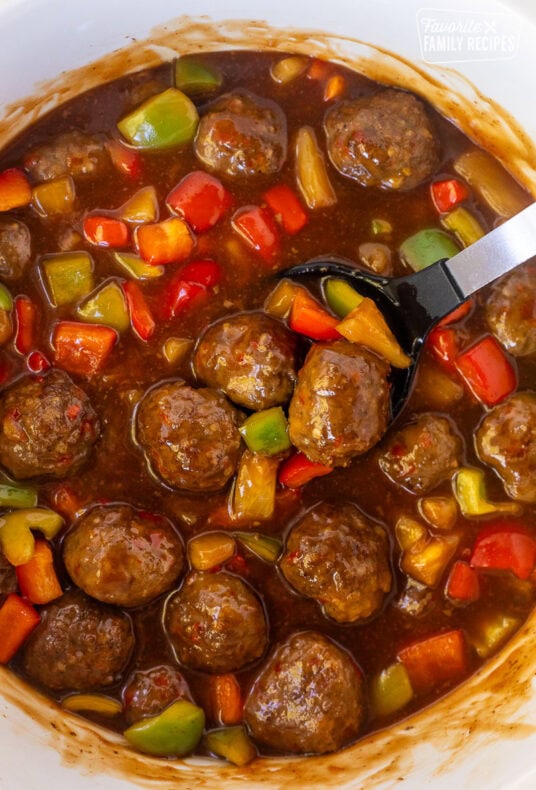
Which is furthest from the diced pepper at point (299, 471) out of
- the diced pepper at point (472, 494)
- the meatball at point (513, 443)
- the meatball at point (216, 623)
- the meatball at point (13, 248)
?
the meatball at point (13, 248)

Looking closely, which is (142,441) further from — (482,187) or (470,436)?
(482,187)

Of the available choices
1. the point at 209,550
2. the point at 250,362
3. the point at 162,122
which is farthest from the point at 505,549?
the point at 162,122

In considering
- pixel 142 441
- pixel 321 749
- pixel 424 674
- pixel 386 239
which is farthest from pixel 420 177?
pixel 321 749

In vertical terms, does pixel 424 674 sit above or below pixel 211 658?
below

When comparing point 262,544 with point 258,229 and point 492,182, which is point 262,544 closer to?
point 258,229

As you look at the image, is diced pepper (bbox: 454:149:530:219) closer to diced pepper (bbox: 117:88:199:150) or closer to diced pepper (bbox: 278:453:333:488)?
diced pepper (bbox: 117:88:199:150)

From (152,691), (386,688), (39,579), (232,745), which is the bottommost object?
(232,745)
